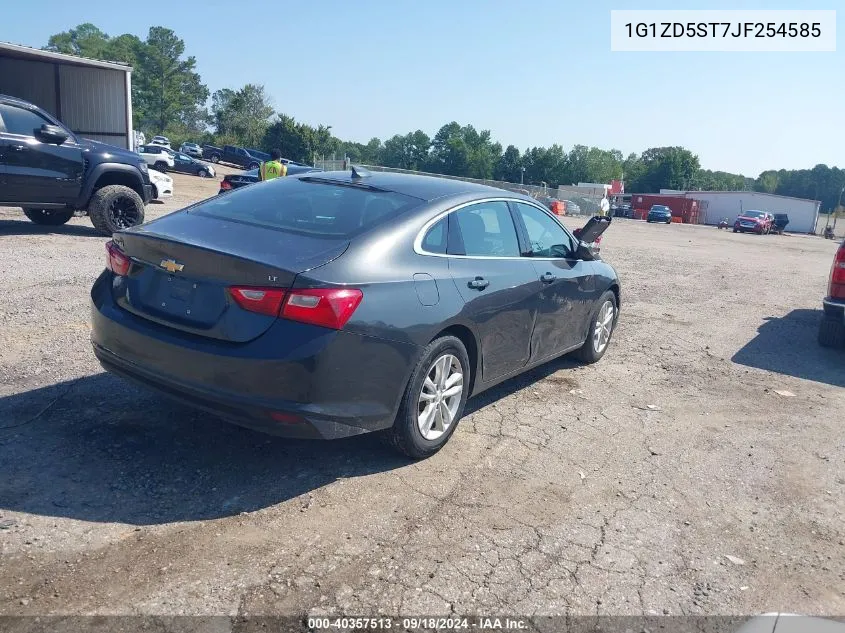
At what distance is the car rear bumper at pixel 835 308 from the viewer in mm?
7531

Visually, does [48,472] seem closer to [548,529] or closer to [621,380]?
[548,529]

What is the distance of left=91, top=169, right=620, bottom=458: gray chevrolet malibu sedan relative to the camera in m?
3.53

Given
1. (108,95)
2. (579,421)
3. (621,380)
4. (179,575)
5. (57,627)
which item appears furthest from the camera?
(108,95)

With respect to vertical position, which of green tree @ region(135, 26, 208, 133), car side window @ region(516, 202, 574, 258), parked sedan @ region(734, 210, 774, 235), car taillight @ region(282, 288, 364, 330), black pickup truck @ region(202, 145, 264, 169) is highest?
green tree @ region(135, 26, 208, 133)

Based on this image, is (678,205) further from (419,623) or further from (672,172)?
(419,623)

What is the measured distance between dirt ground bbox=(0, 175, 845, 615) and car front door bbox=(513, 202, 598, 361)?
47cm

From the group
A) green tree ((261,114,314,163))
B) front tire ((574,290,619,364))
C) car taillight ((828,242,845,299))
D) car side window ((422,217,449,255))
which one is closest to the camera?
car side window ((422,217,449,255))

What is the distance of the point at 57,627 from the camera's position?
2.59 meters

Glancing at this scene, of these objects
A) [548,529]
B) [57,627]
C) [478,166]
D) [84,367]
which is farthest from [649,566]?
[478,166]

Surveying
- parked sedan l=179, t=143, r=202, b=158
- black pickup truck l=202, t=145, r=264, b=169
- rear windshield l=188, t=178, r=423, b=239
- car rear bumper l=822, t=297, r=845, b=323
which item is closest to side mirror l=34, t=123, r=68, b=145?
rear windshield l=188, t=178, r=423, b=239

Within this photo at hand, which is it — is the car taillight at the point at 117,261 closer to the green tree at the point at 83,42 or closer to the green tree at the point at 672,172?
the green tree at the point at 83,42

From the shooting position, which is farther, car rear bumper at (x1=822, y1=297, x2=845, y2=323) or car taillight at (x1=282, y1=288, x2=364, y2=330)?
car rear bumper at (x1=822, y1=297, x2=845, y2=323)

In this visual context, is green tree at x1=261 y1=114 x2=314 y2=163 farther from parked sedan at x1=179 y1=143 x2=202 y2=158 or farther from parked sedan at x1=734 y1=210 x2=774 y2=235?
parked sedan at x1=734 y1=210 x2=774 y2=235

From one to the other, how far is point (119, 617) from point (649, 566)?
89.8 inches
